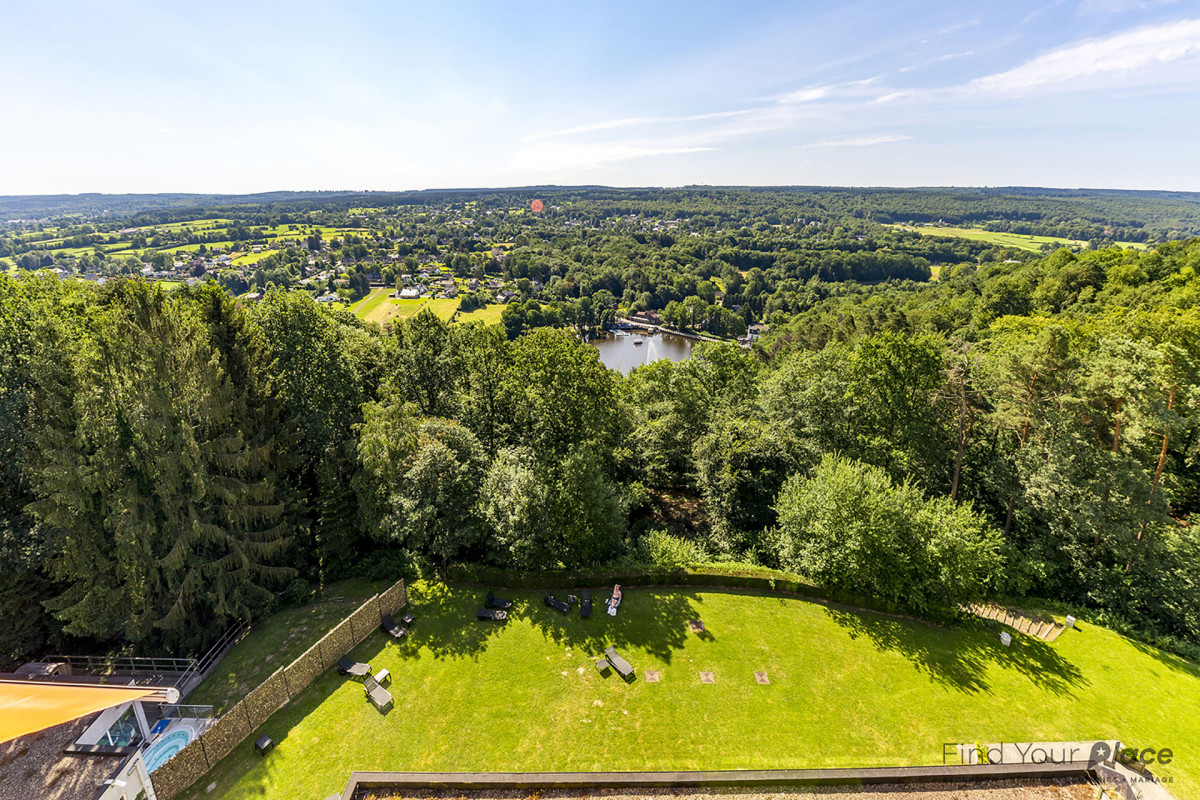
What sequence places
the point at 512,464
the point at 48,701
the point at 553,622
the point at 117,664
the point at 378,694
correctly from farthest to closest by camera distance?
the point at 512,464 → the point at 553,622 → the point at 117,664 → the point at 378,694 → the point at 48,701

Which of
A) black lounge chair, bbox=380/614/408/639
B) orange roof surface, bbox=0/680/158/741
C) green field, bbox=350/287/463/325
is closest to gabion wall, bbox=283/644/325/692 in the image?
black lounge chair, bbox=380/614/408/639

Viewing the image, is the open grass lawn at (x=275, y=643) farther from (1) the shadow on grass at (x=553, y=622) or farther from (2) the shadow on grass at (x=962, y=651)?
(2) the shadow on grass at (x=962, y=651)

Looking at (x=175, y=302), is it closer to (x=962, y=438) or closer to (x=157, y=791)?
(x=157, y=791)

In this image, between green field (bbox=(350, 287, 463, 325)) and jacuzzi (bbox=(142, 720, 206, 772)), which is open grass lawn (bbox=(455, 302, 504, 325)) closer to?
green field (bbox=(350, 287, 463, 325))

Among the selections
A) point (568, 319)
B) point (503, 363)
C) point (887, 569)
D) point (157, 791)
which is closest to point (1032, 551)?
point (887, 569)

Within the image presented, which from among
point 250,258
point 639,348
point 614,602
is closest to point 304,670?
point 614,602

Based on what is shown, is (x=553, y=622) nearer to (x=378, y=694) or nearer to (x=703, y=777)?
(x=378, y=694)
